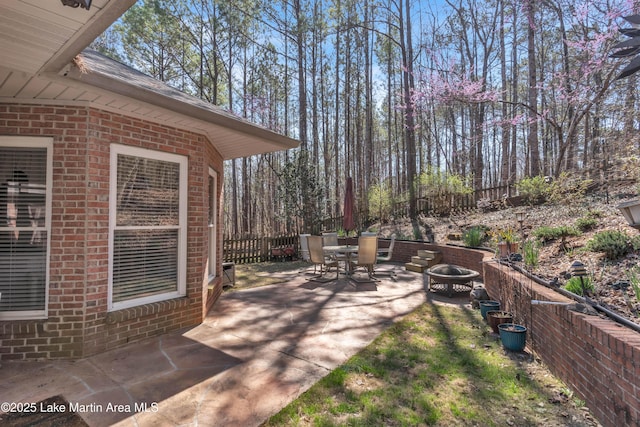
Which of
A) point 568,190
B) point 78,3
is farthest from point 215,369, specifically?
point 568,190

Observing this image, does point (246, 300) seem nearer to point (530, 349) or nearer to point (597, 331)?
point (530, 349)

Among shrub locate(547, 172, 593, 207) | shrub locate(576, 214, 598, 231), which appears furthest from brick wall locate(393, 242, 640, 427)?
shrub locate(547, 172, 593, 207)

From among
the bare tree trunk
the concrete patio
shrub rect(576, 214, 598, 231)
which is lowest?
the concrete patio

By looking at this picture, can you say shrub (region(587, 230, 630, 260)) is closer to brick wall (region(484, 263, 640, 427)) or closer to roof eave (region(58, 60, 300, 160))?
brick wall (region(484, 263, 640, 427))

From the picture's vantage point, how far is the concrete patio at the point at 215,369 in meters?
2.36

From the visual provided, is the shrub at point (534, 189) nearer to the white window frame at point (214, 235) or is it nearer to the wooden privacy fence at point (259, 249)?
the wooden privacy fence at point (259, 249)

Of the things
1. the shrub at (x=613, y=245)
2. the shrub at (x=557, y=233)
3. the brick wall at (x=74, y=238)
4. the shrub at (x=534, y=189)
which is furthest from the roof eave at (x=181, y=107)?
the shrub at (x=534, y=189)

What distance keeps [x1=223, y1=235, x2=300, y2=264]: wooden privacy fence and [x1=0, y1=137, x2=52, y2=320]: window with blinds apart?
667cm

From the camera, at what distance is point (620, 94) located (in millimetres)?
10016

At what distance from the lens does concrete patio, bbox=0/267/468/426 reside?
236cm

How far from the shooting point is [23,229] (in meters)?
3.24

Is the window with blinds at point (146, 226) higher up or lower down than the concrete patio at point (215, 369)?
higher up

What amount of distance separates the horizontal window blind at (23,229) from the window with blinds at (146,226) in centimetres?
64

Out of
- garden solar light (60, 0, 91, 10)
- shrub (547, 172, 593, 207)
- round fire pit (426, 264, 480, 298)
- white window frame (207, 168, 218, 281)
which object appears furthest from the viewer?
shrub (547, 172, 593, 207)
